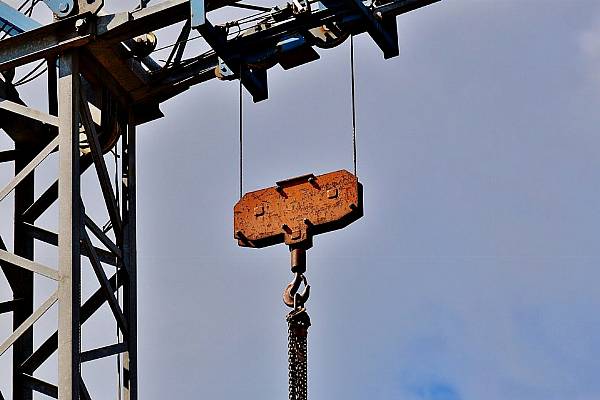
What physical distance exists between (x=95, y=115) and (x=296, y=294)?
447 cm

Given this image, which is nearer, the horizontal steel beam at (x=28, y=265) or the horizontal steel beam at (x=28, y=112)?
the horizontal steel beam at (x=28, y=265)

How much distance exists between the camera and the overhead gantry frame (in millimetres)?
21078

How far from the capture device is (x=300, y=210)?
67.5 feet

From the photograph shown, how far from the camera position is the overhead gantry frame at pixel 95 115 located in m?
21.1

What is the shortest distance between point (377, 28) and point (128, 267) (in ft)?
11.7

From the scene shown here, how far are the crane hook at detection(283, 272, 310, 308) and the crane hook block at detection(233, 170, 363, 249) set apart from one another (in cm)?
82

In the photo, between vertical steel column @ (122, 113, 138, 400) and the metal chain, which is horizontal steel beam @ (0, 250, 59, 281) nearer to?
vertical steel column @ (122, 113, 138, 400)

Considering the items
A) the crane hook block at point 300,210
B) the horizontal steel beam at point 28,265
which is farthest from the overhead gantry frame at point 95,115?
the crane hook block at point 300,210

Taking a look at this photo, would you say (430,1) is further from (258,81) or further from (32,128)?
(32,128)

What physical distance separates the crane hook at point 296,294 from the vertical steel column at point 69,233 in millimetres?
2454

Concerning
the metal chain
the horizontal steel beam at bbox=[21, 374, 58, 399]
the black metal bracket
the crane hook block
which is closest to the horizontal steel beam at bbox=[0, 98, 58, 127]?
the black metal bracket

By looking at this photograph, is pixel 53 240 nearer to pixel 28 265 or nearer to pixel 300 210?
pixel 28 265

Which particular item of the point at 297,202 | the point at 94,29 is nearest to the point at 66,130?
the point at 94,29

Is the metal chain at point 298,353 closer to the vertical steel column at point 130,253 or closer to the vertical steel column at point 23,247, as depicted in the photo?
the vertical steel column at point 130,253
